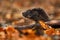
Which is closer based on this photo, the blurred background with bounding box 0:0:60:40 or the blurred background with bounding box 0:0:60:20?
the blurred background with bounding box 0:0:60:40

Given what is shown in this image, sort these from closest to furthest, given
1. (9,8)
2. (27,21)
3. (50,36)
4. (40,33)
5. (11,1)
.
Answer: (50,36)
(40,33)
(27,21)
(9,8)
(11,1)

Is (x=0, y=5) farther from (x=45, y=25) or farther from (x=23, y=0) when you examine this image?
(x=45, y=25)

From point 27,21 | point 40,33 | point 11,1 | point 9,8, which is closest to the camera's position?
point 40,33

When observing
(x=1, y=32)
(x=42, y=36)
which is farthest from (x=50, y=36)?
(x=1, y=32)

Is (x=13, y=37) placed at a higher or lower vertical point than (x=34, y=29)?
lower

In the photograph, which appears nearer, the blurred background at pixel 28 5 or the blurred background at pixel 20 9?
the blurred background at pixel 20 9

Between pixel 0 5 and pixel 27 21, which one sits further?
pixel 0 5

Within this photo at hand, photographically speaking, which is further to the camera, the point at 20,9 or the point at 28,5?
the point at 28,5

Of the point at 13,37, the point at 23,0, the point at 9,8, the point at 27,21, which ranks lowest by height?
the point at 13,37

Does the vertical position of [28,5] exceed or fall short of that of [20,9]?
it exceeds it

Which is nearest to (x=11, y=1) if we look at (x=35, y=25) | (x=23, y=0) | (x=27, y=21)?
(x=23, y=0)
